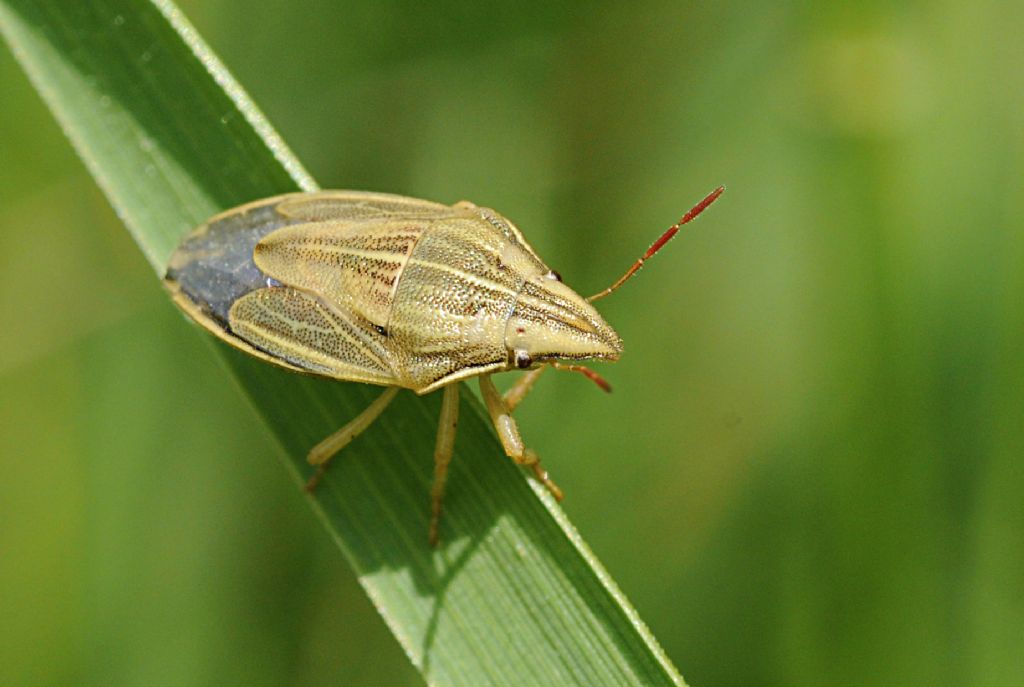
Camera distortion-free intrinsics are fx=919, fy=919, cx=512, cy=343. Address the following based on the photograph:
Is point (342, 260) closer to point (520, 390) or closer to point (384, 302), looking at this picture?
point (384, 302)

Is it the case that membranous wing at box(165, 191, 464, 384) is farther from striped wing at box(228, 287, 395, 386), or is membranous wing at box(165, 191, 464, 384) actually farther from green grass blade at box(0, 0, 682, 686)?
green grass blade at box(0, 0, 682, 686)

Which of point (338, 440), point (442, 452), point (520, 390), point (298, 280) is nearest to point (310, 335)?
point (298, 280)

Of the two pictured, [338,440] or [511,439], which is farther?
[338,440]

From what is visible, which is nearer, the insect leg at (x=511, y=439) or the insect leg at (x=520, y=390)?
the insect leg at (x=511, y=439)

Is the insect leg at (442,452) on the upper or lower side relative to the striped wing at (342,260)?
lower

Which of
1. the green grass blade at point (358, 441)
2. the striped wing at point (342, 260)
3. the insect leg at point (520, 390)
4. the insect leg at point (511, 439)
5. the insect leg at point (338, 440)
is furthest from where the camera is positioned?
the insect leg at point (520, 390)

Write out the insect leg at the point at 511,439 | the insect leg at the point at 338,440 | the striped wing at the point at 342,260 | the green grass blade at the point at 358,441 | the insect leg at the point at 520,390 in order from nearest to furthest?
the green grass blade at the point at 358,441 → the insect leg at the point at 511,439 → the insect leg at the point at 338,440 → the striped wing at the point at 342,260 → the insect leg at the point at 520,390

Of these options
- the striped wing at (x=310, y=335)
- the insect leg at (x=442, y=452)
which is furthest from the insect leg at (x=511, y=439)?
the striped wing at (x=310, y=335)

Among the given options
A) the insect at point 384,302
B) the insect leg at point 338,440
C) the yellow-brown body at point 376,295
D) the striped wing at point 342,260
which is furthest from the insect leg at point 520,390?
the striped wing at point 342,260

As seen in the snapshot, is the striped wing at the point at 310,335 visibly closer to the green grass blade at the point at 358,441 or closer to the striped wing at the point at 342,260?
the striped wing at the point at 342,260
